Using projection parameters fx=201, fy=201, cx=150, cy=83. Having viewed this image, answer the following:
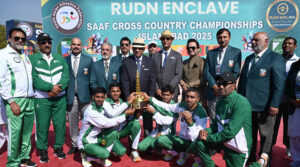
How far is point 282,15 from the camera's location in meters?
9.25

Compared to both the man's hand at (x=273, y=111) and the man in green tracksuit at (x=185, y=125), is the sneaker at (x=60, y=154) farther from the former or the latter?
the man's hand at (x=273, y=111)

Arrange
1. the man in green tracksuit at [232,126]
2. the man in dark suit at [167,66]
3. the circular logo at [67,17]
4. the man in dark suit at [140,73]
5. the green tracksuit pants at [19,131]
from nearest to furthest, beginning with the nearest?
the man in green tracksuit at [232,126], the green tracksuit pants at [19,131], the man in dark suit at [140,73], the man in dark suit at [167,66], the circular logo at [67,17]

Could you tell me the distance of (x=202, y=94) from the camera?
497cm

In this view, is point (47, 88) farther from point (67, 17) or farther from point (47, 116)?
point (67, 17)

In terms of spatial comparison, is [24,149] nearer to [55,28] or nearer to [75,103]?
[75,103]

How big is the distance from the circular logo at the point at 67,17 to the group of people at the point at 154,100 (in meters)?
5.90

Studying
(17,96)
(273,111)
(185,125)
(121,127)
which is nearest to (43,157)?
(17,96)

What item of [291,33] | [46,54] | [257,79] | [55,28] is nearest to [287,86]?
[257,79]

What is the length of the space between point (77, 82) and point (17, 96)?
116 centimetres

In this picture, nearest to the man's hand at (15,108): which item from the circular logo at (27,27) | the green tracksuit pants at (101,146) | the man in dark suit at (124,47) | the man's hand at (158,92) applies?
the green tracksuit pants at (101,146)

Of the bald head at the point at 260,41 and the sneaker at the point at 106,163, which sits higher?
the bald head at the point at 260,41

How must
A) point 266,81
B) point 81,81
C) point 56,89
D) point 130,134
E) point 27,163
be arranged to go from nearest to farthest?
point 266,81
point 27,163
point 56,89
point 130,134
point 81,81

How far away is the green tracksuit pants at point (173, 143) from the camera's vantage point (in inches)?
144

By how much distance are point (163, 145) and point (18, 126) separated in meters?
2.53
